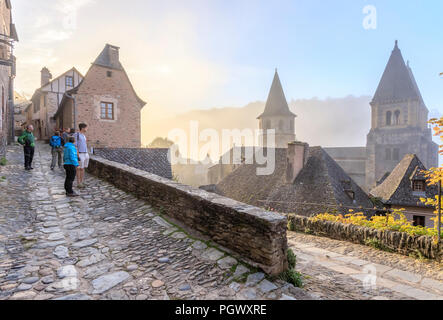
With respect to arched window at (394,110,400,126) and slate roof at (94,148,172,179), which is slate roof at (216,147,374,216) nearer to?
slate roof at (94,148,172,179)

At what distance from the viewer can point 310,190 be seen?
54.1 feet

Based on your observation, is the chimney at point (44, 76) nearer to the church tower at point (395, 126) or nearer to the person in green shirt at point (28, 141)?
the person in green shirt at point (28, 141)

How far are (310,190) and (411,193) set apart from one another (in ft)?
22.8

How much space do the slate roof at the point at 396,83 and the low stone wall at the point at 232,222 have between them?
51.5 m

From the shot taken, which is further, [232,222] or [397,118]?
[397,118]

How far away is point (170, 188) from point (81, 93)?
1694 centimetres

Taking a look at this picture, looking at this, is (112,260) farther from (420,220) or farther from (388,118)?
(388,118)

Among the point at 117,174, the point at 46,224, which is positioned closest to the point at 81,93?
the point at 117,174

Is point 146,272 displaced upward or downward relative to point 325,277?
upward

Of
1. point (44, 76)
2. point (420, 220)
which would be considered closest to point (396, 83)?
point (420, 220)

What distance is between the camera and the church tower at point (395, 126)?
43438 millimetres

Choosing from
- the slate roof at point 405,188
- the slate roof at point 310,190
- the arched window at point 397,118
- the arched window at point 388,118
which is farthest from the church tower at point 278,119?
the slate roof at point 405,188

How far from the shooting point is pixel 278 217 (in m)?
3.09
